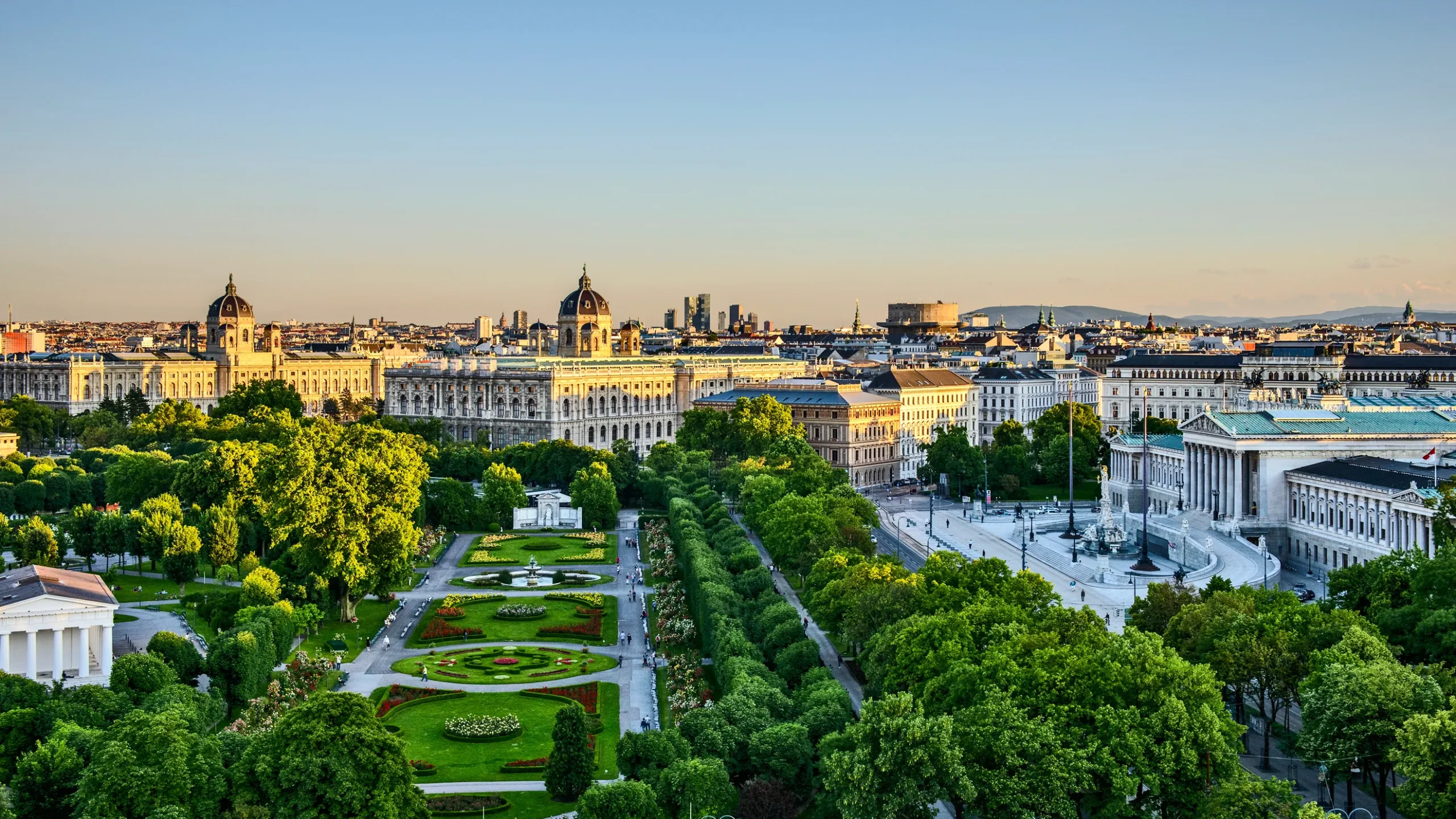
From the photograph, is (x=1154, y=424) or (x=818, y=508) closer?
(x=818, y=508)

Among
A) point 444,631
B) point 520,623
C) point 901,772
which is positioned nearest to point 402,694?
point 444,631

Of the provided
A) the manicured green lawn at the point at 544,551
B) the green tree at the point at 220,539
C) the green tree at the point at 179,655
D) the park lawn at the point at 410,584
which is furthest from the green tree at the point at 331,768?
the manicured green lawn at the point at 544,551

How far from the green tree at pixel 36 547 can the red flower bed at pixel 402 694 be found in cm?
3139

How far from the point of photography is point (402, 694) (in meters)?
62.3

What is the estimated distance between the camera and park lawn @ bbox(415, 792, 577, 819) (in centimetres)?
4778

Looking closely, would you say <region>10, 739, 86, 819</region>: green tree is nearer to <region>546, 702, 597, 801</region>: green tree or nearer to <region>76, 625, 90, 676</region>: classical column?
<region>546, 702, 597, 801</region>: green tree

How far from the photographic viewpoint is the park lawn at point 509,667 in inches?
2574

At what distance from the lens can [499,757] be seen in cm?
5403

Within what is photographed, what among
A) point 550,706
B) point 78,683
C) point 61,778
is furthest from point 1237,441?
point 61,778

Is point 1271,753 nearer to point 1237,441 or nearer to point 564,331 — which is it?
point 1237,441

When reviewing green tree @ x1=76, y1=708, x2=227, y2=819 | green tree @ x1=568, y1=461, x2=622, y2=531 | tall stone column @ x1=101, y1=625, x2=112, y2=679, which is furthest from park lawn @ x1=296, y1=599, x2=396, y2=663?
green tree @ x1=568, y1=461, x2=622, y2=531

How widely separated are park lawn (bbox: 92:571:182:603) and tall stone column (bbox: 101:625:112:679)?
18.0m

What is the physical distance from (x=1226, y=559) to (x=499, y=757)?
152 ft

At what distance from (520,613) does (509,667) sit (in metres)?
11.2
